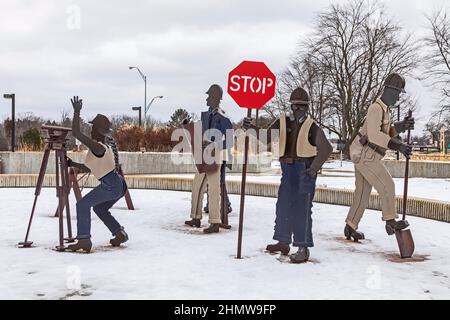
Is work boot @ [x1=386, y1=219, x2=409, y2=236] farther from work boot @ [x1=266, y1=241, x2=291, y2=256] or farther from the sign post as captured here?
the sign post

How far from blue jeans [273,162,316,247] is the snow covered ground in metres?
0.30

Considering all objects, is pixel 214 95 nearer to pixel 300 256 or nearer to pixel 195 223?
pixel 195 223

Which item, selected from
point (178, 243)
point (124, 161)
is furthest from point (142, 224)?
point (124, 161)

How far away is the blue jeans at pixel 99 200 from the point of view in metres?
6.02

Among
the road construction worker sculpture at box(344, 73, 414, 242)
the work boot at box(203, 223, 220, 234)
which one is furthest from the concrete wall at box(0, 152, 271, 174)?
the road construction worker sculpture at box(344, 73, 414, 242)

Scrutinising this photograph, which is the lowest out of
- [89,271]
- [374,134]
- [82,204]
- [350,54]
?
[89,271]

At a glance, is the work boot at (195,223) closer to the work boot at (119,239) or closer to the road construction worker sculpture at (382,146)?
the work boot at (119,239)

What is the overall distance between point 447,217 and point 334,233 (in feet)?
9.05

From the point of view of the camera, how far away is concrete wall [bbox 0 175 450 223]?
31.3 ft

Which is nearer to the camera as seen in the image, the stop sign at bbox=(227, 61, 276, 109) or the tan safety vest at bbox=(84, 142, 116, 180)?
the stop sign at bbox=(227, 61, 276, 109)

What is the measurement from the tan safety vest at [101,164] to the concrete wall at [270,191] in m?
4.52

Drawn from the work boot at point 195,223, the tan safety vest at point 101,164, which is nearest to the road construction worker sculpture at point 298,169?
the tan safety vest at point 101,164

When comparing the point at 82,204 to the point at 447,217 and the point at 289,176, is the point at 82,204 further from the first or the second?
the point at 447,217

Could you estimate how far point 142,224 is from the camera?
27.4 ft
